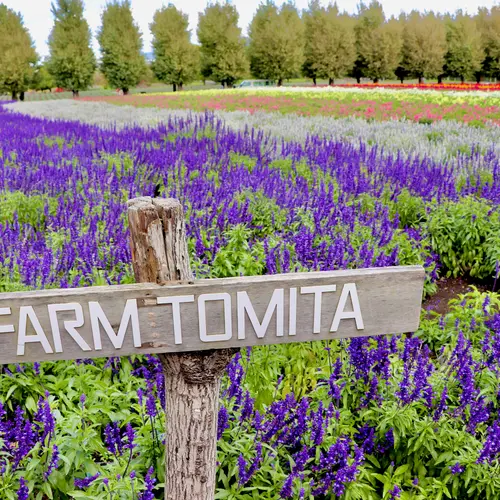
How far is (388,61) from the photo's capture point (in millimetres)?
51906

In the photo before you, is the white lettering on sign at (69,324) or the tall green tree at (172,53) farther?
the tall green tree at (172,53)

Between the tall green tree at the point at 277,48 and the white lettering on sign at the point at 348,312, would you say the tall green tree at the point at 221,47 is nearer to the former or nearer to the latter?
the tall green tree at the point at 277,48

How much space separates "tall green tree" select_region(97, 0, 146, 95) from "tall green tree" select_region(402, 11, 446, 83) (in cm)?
2815

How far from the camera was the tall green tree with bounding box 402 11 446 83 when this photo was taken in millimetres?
51344

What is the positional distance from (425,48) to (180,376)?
57.6m

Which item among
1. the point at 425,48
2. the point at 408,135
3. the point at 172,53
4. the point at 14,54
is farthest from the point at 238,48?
the point at 408,135

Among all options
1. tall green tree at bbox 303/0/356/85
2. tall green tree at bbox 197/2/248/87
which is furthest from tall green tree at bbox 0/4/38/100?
tall green tree at bbox 303/0/356/85

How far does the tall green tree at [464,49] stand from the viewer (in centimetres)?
5234

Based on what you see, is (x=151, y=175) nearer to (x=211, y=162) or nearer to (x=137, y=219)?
(x=211, y=162)

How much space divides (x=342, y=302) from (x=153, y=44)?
2194 inches

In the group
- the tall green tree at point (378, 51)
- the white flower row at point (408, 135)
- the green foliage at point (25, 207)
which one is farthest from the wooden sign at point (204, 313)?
the tall green tree at point (378, 51)

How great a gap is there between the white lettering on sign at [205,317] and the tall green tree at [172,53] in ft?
174

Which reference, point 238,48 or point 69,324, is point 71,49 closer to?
point 238,48

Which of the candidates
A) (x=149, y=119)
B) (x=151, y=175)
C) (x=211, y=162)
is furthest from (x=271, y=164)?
(x=149, y=119)
